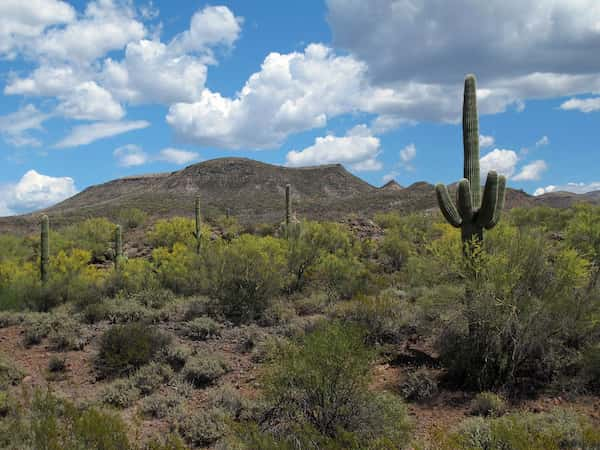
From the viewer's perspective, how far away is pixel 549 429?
288 inches

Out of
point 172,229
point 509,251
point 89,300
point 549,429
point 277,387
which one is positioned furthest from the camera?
point 172,229

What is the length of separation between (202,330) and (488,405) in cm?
850

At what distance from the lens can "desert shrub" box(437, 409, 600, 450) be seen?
18.2ft

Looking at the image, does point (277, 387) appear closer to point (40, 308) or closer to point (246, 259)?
point (246, 259)

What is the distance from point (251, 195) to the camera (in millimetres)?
85250

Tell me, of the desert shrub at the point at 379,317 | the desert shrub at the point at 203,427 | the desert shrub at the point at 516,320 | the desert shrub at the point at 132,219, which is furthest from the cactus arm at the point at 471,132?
the desert shrub at the point at 132,219

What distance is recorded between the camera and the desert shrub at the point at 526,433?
554 centimetres

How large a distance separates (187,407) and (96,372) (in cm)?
341

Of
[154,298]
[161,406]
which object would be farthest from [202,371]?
[154,298]

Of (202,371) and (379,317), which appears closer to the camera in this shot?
(202,371)

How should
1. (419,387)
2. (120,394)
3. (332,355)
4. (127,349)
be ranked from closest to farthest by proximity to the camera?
(332,355) → (419,387) → (120,394) → (127,349)

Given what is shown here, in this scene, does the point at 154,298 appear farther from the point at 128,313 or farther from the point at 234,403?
the point at 234,403

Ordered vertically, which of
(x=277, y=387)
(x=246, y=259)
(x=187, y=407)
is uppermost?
(x=246, y=259)

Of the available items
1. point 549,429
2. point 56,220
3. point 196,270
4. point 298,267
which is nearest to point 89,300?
point 196,270
